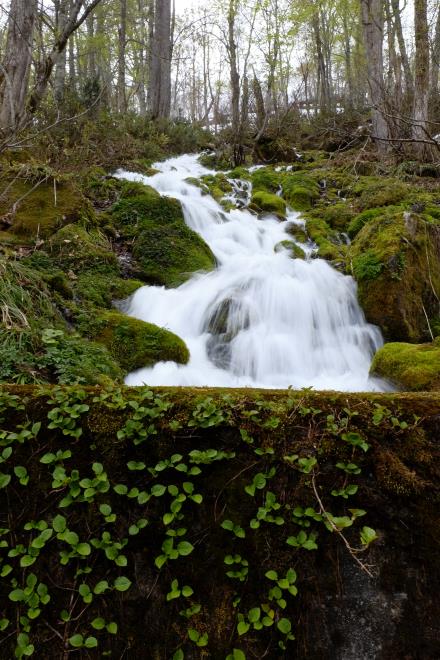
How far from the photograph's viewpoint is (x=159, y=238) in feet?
25.1

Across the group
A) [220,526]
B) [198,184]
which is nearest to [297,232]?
[198,184]

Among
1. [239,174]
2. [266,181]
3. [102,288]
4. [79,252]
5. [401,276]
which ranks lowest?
[102,288]

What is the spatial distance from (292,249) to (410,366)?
460cm

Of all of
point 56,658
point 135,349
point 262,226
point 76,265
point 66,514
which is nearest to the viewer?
point 56,658

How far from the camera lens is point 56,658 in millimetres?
1849

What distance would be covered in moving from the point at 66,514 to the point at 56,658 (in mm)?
583

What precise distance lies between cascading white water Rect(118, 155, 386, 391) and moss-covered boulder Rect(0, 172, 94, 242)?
1763mm

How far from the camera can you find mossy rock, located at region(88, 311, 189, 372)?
487 centimetres

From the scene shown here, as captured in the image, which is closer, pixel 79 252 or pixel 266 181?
pixel 79 252

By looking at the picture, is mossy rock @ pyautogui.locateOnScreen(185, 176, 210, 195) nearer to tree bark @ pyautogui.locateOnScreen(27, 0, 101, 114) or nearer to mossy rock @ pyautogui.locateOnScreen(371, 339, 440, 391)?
tree bark @ pyautogui.locateOnScreen(27, 0, 101, 114)

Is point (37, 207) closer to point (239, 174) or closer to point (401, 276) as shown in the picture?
point (401, 276)

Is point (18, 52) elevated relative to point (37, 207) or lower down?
elevated

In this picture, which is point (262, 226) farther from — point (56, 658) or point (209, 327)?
point (56, 658)

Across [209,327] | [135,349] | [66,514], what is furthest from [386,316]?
[66,514]
